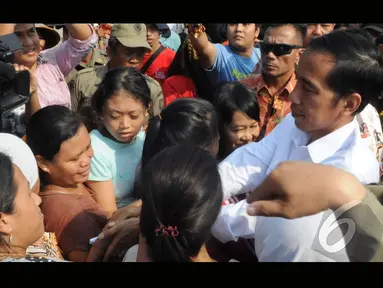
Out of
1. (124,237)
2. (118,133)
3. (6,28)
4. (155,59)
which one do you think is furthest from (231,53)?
Answer: (124,237)

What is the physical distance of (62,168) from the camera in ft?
7.04

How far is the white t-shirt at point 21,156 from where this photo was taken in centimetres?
181

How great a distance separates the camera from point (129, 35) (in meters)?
3.23

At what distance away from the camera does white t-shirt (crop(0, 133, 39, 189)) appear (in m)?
1.81

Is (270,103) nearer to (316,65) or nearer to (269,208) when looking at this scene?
(316,65)

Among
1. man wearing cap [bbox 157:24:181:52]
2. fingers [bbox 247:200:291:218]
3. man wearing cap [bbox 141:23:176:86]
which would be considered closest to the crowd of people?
fingers [bbox 247:200:291:218]

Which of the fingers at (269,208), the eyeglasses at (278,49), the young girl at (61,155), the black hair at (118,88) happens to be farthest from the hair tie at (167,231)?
the eyeglasses at (278,49)

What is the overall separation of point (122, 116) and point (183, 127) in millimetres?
664

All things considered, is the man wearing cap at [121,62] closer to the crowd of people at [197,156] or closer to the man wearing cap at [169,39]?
the crowd of people at [197,156]

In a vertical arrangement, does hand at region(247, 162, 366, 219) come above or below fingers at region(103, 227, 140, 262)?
above

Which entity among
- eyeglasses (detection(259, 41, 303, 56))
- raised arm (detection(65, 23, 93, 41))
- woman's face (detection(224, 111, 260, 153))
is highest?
raised arm (detection(65, 23, 93, 41))

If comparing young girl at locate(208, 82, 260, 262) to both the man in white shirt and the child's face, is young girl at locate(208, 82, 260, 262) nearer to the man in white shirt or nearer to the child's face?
the child's face

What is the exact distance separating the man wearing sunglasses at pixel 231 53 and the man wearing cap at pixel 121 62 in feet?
1.04

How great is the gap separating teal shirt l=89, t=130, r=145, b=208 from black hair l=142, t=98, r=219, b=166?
0.43 m
